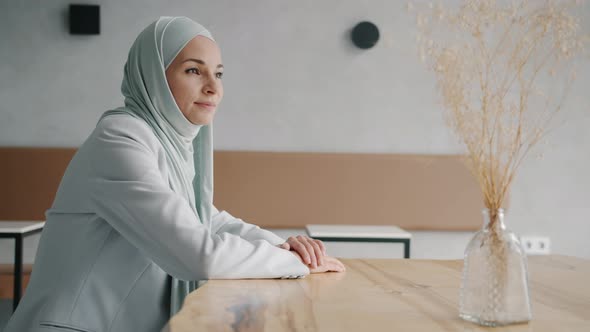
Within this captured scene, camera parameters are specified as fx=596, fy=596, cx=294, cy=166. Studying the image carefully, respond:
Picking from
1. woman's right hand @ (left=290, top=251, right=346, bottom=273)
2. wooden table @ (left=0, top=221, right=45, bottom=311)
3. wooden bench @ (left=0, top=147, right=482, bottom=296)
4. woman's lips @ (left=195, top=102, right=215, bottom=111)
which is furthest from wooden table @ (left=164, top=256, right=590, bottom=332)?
wooden bench @ (left=0, top=147, right=482, bottom=296)

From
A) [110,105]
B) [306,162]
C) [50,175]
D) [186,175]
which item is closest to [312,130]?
[306,162]

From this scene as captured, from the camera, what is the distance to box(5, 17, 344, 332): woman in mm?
1209

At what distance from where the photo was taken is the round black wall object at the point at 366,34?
4273 millimetres

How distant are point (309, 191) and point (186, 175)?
8.77 ft

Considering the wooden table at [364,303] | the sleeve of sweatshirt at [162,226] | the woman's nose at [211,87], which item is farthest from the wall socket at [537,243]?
the sleeve of sweatshirt at [162,226]

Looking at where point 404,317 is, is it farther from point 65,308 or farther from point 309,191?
point 309,191

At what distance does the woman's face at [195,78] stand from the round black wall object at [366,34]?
2.75m

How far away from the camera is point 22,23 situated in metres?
4.19

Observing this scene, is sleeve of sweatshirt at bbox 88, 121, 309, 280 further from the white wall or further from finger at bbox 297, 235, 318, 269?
the white wall

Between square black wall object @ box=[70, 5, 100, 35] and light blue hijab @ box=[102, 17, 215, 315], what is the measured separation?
269cm

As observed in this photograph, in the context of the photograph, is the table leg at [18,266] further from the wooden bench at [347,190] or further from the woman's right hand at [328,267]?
the woman's right hand at [328,267]

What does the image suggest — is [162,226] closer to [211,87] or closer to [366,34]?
[211,87]

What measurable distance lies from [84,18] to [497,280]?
3923 millimetres

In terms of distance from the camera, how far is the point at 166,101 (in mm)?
1641
